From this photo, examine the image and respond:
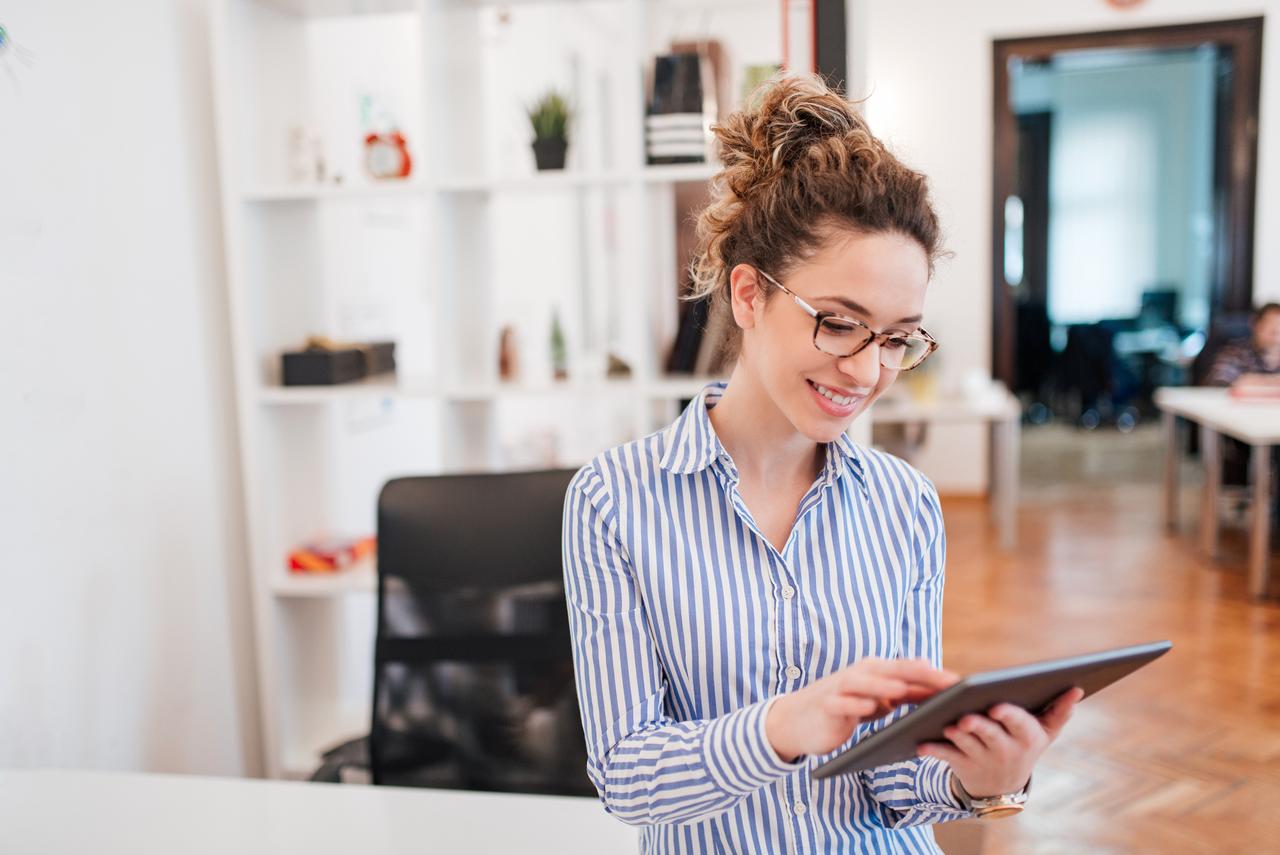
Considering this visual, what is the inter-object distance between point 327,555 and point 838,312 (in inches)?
79.2

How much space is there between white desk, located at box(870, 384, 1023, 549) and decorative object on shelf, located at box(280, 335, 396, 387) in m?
3.31

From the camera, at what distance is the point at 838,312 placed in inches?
46.0

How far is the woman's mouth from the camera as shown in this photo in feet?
3.93

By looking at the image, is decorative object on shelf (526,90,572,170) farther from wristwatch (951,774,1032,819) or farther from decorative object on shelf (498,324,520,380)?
wristwatch (951,774,1032,819)

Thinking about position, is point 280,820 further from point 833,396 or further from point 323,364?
point 323,364

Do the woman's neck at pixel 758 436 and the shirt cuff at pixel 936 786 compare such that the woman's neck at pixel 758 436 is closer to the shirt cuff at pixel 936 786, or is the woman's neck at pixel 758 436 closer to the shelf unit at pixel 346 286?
the shirt cuff at pixel 936 786

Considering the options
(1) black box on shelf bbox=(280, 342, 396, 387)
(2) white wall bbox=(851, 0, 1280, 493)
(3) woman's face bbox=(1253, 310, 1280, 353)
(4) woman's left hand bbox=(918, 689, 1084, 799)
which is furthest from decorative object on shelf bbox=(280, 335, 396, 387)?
(3) woman's face bbox=(1253, 310, 1280, 353)

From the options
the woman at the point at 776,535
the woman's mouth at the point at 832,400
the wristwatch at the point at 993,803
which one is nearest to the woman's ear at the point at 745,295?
the woman at the point at 776,535

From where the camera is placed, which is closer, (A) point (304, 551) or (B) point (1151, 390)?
(A) point (304, 551)

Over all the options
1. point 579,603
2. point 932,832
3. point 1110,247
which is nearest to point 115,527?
point 579,603

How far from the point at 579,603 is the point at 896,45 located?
642 cm

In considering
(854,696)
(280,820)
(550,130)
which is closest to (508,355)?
(550,130)

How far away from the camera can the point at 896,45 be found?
684cm

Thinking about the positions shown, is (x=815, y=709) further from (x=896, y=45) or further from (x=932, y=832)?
(x=896, y=45)
